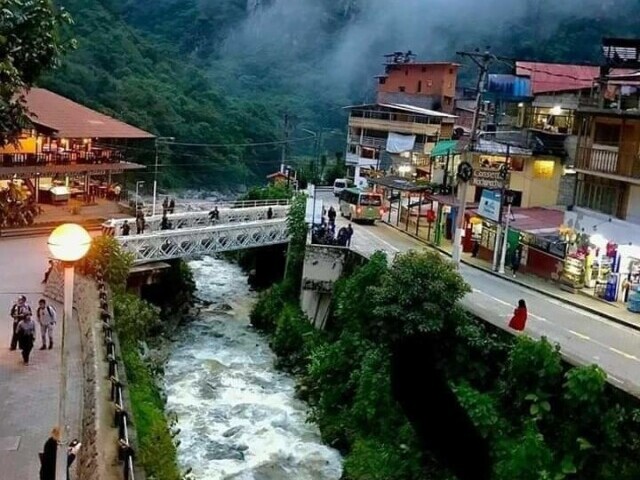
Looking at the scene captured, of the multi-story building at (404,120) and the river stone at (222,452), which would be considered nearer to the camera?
the river stone at (222,452)

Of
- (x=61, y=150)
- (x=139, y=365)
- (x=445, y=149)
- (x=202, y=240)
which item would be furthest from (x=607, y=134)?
(x=61, y=150)

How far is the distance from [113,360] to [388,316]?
7.91 meters

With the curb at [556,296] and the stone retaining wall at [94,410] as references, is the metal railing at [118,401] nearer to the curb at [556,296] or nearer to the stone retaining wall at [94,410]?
the stone retaining wall at [94,410]

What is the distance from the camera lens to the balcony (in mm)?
27672

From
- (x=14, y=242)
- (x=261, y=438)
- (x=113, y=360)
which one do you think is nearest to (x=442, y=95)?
(x=14, y=242)

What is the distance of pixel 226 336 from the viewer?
34438mm

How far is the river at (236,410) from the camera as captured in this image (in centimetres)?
2172

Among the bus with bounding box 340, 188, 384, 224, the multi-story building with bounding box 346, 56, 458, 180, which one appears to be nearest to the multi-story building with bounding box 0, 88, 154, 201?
the bus with bounding box 340, 188, 384, 224

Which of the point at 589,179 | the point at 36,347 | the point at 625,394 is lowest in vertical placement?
the point at 36,347

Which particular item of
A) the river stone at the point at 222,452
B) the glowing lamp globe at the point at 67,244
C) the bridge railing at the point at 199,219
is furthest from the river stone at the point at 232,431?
the glowing lamp globe at the point at 67,244

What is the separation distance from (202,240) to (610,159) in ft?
59.7

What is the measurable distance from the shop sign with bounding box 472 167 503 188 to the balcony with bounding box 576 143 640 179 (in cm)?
345

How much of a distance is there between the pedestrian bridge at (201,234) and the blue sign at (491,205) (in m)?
11.8

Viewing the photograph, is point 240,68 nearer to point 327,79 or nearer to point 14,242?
point 327,79
